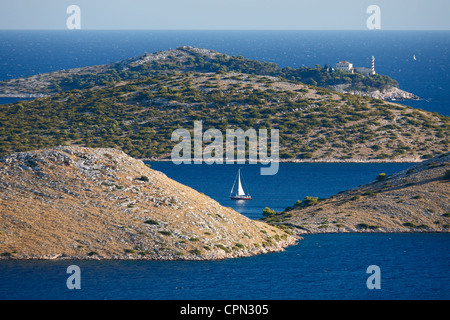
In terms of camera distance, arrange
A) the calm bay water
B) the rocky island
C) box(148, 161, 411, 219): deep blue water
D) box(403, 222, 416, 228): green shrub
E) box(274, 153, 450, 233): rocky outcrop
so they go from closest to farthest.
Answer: the calm bay water → box(403, 222, 416, 228): green shrub → box(274, 153, 450, 233): rocky outcrop → box(148, 161, 411, 219): deep blue water → the rocky island

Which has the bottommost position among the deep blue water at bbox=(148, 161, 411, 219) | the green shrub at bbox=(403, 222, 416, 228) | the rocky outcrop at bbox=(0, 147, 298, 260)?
the deep blue water at bbox=(148, 161, 411, 219)

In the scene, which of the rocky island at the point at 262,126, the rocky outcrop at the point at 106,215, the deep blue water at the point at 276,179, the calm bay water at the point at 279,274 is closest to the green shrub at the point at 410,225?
the calm bay water at the point at 279,274

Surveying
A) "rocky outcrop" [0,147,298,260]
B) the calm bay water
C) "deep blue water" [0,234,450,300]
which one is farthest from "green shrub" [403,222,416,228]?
"rocky outcrop" [0,147,298,260]

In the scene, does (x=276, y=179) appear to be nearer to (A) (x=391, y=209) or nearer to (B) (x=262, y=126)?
(B) (x=262, y=126)

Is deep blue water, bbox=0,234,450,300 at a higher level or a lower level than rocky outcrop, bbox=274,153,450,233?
lower

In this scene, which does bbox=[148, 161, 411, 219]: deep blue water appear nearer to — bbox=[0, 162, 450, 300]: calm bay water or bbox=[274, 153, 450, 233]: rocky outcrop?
bbox=[274, 153, 450, 233]: rocky outcrop

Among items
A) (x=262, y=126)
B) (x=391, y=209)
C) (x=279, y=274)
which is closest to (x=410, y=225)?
(x=391, y=209)

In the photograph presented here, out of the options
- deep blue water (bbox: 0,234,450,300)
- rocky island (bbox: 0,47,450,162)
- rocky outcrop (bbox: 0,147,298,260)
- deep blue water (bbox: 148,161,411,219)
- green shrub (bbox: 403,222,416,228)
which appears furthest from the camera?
rocky island (bbox: 0,47,450,162)
